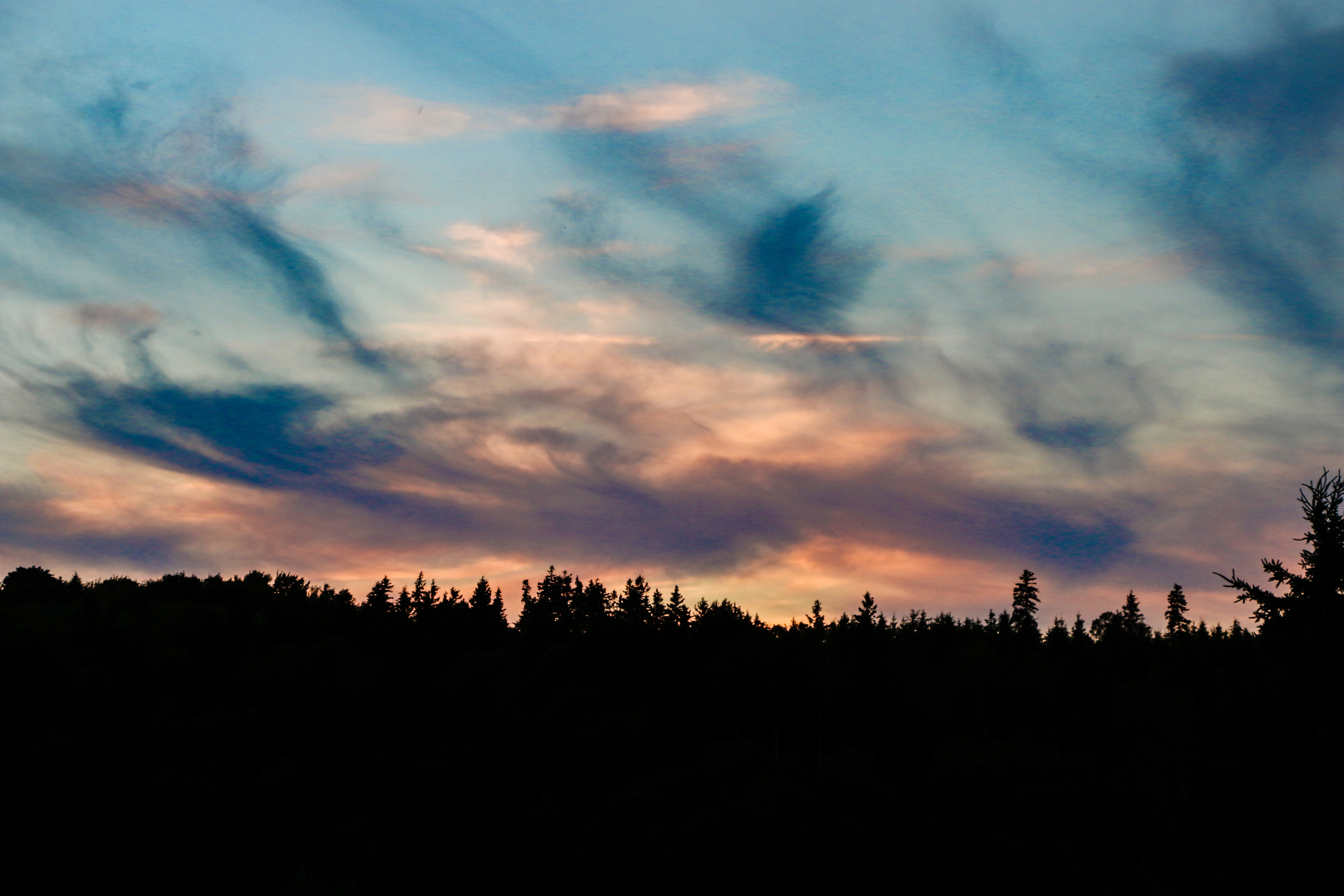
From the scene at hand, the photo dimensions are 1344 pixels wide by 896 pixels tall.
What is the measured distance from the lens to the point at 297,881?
92375 mm

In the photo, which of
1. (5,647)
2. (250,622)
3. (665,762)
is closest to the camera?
(665,762)

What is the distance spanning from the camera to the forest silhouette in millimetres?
98375

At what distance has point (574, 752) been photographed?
130 metres

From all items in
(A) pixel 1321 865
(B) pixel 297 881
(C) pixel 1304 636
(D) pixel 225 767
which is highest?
(C) pixel 1304 636

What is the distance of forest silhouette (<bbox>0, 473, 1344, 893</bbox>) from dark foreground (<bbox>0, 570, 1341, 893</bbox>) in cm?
41

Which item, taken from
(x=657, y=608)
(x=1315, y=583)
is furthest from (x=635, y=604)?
(x=1315, y=583)

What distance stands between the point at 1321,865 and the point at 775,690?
405 ft

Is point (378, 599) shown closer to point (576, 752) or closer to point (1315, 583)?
point (576, 752)

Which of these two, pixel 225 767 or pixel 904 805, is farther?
pixel 225 767

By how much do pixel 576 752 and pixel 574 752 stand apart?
1.12ft

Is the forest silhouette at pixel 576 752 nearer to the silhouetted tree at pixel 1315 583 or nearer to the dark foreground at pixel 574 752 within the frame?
the dark foreground at pixel 574 752

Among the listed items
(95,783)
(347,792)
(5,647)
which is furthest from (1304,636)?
(5,647)

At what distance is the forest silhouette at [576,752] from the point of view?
323 feet

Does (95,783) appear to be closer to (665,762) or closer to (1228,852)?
(665,762)
